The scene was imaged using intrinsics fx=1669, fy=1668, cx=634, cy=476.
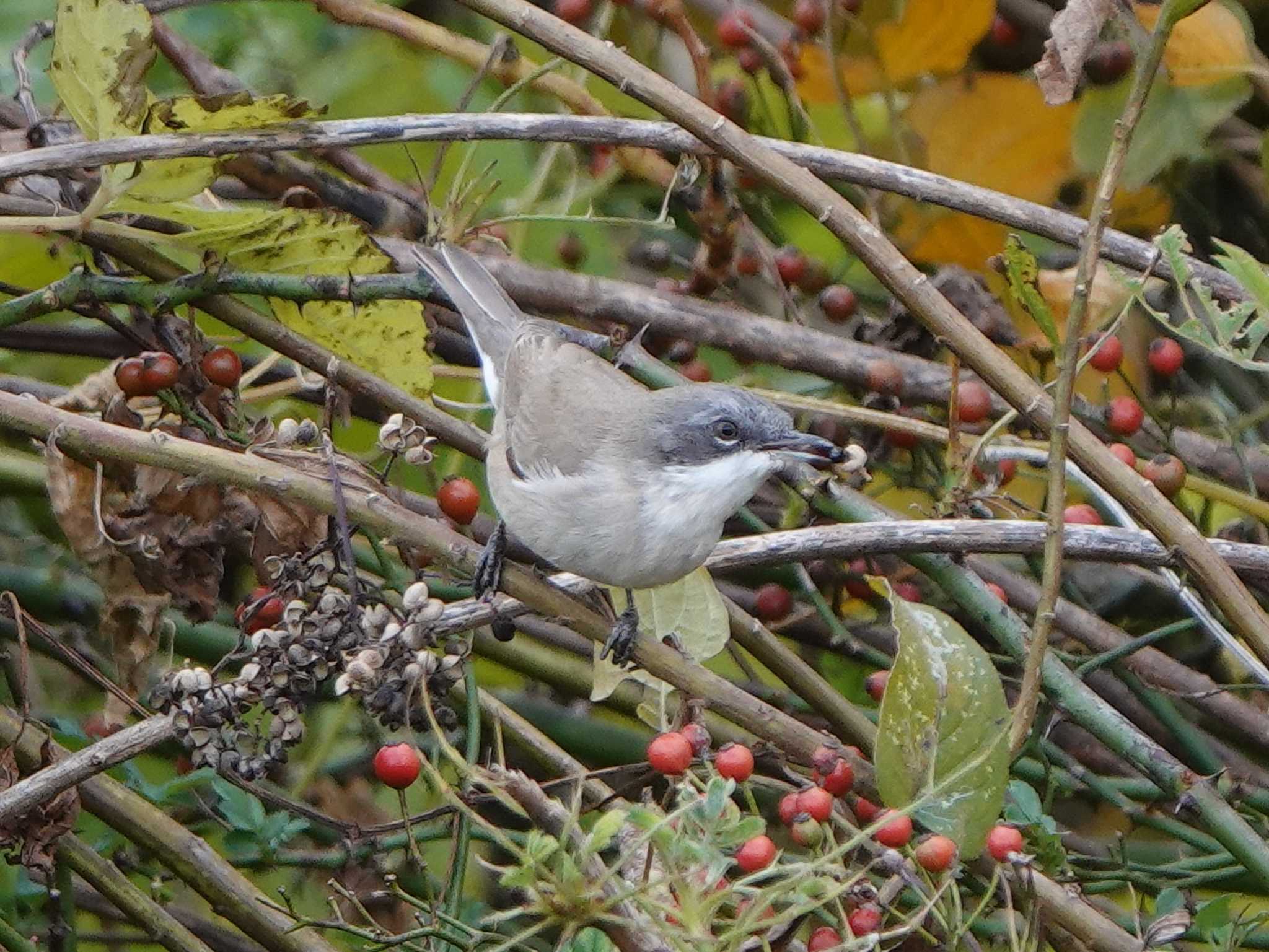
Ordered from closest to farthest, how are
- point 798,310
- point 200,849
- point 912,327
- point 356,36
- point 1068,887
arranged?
point 1068,887 → point 200,849 → point 912,327 → point 798,310 → point 356,36

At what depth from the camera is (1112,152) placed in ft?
7.96

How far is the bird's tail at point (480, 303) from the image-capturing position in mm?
3635

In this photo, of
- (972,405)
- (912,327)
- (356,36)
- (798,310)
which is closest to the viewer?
(972,405)

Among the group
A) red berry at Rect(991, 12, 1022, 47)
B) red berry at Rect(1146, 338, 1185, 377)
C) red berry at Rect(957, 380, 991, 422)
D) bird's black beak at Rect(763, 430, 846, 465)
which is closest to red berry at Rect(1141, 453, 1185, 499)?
A: red berry at Rect(957, 380, 991, 422)

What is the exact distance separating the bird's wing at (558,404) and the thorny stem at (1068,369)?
1.32 m

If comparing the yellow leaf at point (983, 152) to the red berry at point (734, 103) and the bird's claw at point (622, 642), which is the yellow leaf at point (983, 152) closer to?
the red berry at point (734, 103)

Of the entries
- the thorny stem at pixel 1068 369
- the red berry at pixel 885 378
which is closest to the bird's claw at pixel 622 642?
the thorny stem at pixel 1068 369

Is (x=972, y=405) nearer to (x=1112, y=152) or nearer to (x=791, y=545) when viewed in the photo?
(x=791, y=545)

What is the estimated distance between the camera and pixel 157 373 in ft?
10.3

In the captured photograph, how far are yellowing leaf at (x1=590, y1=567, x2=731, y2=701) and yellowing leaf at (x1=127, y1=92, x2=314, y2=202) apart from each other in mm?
1139

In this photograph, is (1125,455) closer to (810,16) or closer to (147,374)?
(810,16)

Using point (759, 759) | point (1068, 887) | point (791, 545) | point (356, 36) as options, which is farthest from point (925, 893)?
point (356, 36)

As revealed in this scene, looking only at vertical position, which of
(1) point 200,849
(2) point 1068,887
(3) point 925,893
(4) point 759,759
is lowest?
(1) point 200,849

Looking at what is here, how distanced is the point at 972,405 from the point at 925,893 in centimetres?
142
